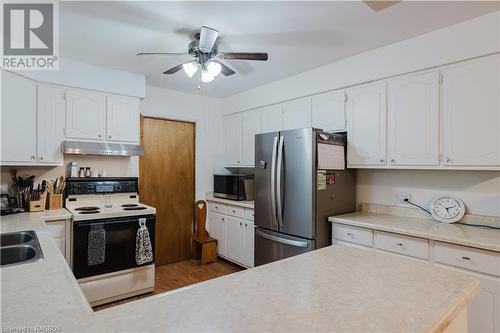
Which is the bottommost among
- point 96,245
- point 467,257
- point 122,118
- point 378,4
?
point 96,245

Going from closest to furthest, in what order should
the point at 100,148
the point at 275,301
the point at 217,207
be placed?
the point at 275,301
the point at 100,148
the point at 217,207

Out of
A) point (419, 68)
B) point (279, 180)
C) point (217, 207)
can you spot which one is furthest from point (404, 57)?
point (217, 207)

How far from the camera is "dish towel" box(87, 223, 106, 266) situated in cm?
252

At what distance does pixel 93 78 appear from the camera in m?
2.99

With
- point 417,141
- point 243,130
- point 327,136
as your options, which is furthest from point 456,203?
point 243,130

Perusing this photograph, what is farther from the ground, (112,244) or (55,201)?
(55,201)

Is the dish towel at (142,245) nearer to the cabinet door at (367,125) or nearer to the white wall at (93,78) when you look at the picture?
the white wall at (93,78)

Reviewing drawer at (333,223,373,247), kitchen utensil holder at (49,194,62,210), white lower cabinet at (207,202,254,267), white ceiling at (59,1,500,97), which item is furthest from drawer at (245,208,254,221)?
kitchen utensil holder at (49,194,62,210)

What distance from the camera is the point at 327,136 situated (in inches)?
101

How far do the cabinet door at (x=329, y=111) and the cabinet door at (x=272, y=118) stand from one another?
Answer: 49cm

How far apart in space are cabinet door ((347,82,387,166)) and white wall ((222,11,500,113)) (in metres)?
0.13

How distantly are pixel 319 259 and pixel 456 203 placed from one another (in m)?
1.72

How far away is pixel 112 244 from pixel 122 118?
1.41 meters

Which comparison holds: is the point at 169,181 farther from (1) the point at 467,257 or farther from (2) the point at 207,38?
(1) the point at 467,257
